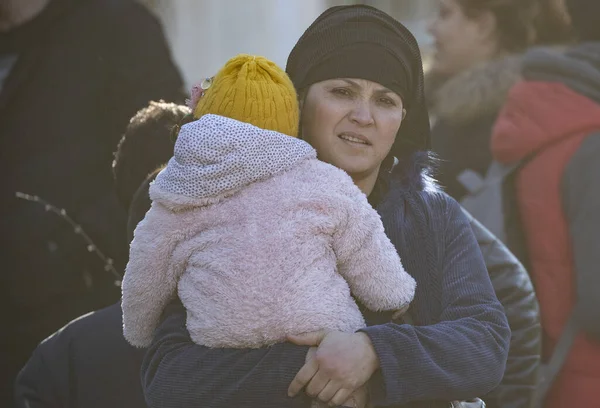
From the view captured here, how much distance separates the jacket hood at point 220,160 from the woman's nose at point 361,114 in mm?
326

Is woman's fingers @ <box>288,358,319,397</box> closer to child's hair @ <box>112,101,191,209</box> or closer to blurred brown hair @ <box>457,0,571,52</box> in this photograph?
child's hair @ <box>112,101,191,209</box>

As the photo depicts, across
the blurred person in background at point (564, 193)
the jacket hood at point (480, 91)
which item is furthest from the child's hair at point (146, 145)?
the jacket hood at point (480, 91)

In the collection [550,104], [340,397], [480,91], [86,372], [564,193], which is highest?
[550,104]

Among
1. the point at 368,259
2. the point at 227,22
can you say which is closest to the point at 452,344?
the point at 368,259

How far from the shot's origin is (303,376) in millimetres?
1920

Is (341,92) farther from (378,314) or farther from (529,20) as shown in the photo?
(529,20)

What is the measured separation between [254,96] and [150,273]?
436 millimetres

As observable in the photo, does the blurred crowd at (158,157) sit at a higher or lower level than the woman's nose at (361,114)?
lower

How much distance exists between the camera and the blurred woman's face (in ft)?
14.2

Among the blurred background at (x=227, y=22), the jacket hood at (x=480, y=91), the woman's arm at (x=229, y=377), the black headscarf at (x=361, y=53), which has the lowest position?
the blurred background at (x=227, y=22)

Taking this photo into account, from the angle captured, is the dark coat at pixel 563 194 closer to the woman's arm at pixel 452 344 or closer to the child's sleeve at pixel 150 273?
the woman's arm at pixel 452 344

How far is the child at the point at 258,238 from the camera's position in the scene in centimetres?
192

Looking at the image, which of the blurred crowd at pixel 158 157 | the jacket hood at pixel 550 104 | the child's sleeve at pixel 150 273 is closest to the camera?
the child's sleeve at pixel 150 273

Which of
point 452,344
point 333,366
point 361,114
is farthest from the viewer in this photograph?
point 361,114
